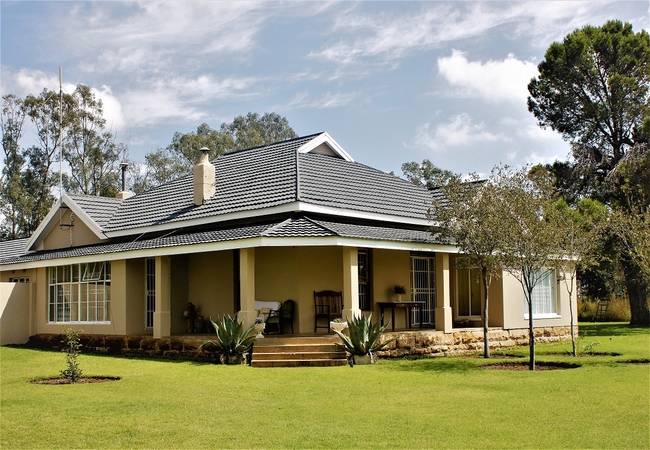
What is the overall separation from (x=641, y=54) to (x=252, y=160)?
56.3ft

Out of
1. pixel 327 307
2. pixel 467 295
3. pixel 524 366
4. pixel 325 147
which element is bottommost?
pixel 524 366

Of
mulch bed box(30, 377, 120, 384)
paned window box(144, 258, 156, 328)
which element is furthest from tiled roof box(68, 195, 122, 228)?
mulch bed box(30, 377, 120, 384)

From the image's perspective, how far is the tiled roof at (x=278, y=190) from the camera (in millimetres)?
19250

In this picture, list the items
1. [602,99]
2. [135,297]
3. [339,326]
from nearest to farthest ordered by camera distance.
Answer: [339,326] < [135,297] < [602,99]

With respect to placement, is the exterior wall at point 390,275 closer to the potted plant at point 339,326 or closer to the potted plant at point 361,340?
the potted plant at point 339,326

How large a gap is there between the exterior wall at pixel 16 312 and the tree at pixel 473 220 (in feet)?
48.1

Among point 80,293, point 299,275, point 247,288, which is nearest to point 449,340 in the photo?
point 299,275

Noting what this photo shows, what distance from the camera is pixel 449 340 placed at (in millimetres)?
17984

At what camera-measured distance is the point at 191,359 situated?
663 inches

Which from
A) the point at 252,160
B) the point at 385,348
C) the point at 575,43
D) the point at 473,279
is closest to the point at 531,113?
the point at 575,43

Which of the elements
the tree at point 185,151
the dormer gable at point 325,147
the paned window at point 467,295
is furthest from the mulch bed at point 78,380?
the tree at point 185,151

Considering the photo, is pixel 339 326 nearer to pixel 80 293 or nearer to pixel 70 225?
pixel 80 293

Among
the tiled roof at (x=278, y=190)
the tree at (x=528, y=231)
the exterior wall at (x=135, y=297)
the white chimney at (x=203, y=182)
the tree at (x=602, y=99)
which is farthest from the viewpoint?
the tree at (x=602, y=99)

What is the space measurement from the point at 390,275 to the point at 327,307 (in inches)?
97.5
